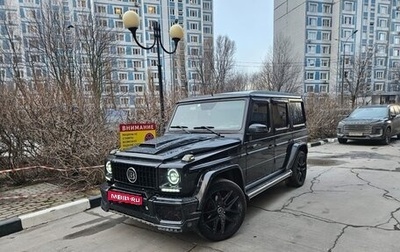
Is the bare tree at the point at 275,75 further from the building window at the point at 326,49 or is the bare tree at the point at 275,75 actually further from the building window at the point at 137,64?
the building window at the point at 137,64

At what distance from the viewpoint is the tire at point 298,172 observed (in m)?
5.57

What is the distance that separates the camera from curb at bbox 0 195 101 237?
400cm

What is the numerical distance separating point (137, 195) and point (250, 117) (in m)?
2.01

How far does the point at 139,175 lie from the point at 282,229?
2.12 meters

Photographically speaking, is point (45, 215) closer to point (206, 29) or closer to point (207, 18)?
point (206, 29)

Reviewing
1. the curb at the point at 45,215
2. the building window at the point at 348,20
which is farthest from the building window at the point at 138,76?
the curb at the point at 45,215

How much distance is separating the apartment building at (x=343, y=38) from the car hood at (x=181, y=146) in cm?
5154

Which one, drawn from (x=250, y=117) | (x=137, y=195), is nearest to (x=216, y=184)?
(x=137, y=195)

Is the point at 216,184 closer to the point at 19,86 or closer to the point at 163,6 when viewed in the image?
the point at 19,86

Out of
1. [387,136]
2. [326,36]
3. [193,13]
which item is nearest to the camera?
[387,136]

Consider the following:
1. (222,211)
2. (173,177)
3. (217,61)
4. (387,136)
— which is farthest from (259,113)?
(217,61)

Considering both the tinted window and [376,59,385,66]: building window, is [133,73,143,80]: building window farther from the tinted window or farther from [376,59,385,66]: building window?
[376,59,385,66]: building window

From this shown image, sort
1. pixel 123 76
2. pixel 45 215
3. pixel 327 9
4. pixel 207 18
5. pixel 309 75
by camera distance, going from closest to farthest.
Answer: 1. pixel 45 215
2. pixel 123 76
3. pixel 327 9
4. pixel 309 75
5. pixel 207 18

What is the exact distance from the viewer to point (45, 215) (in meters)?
4.34
